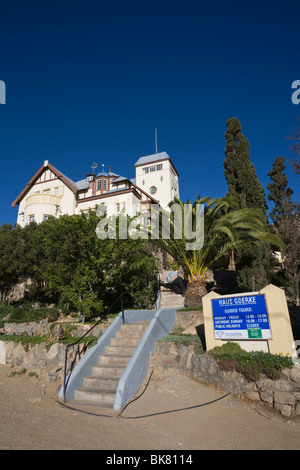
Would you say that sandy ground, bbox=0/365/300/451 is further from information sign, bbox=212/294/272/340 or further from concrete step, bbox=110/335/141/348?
information sign, bbox=212/294/272/340

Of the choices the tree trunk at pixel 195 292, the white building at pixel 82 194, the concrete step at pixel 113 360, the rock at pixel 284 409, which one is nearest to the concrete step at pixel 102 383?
the concrete step at pixel 113 360

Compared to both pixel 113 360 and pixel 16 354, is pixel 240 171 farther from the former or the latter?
pixel 16 354

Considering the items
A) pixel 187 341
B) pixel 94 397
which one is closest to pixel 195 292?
pixel 187 341

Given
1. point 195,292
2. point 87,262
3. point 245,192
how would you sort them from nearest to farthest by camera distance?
point 87,262 < point 195,292 < point 245,192

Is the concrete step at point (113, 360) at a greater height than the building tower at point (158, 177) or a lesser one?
lesser

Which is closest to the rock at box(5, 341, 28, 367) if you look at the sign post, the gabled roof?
the sign post

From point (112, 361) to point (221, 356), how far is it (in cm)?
314

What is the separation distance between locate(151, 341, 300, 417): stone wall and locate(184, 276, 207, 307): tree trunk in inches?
175

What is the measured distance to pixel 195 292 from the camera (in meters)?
12.8

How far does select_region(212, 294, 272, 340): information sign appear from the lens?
22.6 feet

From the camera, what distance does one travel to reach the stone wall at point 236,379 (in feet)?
18.6

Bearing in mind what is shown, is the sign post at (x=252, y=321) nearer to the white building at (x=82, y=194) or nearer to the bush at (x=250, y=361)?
the bush at (x=250, y=361)

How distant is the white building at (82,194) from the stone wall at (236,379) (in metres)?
22.9

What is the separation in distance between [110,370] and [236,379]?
11.0ft
